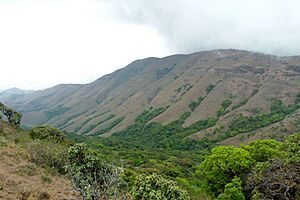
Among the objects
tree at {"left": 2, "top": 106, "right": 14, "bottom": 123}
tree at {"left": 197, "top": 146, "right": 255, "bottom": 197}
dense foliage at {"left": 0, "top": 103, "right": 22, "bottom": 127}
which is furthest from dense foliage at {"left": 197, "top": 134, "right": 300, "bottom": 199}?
tree at {"left": 2, "top": 106, "right": 14, "bottom": 123}

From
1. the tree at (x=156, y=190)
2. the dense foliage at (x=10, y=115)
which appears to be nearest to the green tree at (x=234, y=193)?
the tree at (x=156, y=190)

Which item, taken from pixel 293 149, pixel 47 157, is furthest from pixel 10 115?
pixel 293 149

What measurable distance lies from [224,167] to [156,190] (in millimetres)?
24049

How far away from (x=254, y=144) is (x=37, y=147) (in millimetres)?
29844

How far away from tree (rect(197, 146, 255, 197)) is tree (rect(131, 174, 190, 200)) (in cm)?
2237

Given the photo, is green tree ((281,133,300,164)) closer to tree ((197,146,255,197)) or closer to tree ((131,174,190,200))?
tree ((197,146,255,197))

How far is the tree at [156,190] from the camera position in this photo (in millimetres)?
13727

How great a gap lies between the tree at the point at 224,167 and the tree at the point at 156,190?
22375 millimetres

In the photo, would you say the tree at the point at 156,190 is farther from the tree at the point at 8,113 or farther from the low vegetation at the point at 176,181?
the tree at the point at 8,113

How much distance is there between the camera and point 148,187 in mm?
14023

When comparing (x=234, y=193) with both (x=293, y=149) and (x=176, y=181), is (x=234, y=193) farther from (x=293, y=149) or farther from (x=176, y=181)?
(x=176, y=181)

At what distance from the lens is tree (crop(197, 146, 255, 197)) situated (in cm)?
3456

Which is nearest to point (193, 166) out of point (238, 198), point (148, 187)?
point (238, 198)

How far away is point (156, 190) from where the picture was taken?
14062mm
